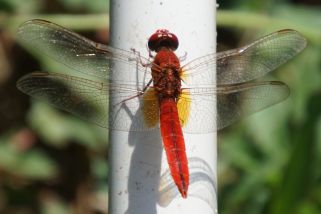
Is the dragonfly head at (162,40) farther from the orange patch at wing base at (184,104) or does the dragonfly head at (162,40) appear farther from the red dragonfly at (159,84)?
the orange patch at wing base at (184,104)

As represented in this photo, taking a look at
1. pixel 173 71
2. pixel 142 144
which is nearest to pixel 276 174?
pixel 173 71

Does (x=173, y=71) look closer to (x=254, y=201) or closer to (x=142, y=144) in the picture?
(x=142, y=144)

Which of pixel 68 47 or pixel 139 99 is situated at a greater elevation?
pixel 68 47

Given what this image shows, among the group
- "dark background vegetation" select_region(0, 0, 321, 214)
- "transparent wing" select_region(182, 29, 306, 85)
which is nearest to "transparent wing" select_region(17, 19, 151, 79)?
"transparent wing" select_region(182, 29, 306, 85)

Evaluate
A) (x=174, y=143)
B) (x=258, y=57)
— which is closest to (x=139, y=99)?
(x=174, y=143)

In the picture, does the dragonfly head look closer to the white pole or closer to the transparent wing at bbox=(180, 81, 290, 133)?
the white pole

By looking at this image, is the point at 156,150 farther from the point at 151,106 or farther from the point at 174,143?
the point at 151,106

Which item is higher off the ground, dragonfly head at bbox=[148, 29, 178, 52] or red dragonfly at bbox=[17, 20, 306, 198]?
dragonfly head at bbox=[148, 29, 178, 52]
